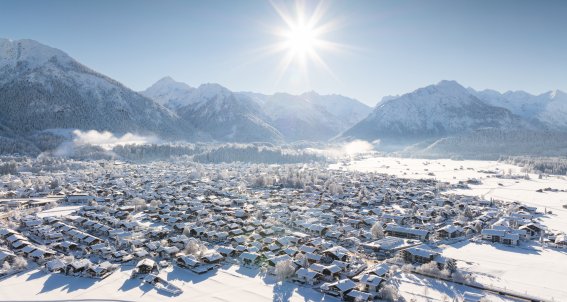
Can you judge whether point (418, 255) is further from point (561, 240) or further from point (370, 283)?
point (561, 240)

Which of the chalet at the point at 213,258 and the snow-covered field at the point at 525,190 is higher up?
the snow-covered field at the point at 525,190

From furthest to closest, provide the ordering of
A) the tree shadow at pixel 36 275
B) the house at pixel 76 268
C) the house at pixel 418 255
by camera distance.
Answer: the house at pixel 418 255
the house at pixel 76 268
the tree shadow at pixel 36 275

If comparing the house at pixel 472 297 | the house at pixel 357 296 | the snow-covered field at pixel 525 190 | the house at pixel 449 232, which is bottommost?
the house at pixel 357 296

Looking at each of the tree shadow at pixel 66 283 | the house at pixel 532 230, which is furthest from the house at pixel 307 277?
the house at pixel 532 230

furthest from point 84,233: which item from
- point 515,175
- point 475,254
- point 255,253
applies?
point 515,175

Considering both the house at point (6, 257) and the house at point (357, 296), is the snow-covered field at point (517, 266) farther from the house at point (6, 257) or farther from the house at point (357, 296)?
the house at point (6, 257)

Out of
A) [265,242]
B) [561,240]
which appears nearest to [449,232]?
[561,240]
